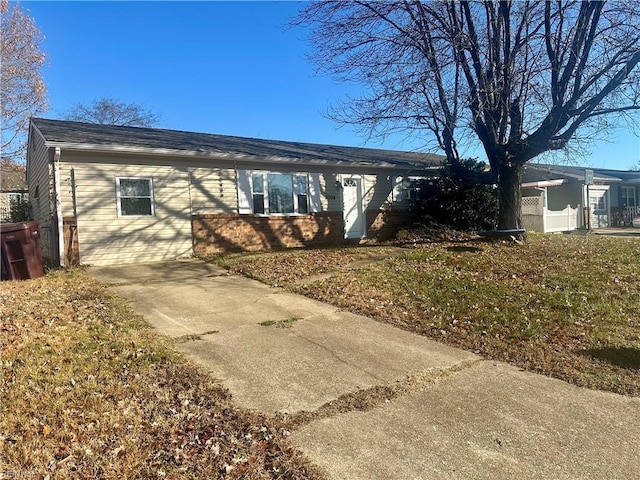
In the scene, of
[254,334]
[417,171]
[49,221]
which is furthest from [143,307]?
[417,171]

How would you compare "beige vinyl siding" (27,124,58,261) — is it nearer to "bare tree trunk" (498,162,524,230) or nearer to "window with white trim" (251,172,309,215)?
"window with white trim" (251,172,309,215)

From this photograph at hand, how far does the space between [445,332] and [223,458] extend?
148 inches

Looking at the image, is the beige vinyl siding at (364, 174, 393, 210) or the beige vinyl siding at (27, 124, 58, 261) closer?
the beige vinyl siding at (27, 124, 58, 261)

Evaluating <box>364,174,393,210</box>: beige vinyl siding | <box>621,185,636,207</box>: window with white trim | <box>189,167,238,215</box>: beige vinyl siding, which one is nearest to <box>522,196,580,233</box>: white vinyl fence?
<box>364,174,393,210</box>: beige vinyl siding

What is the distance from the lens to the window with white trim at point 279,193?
13266mm

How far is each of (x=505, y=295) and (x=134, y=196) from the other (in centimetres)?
900

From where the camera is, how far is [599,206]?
25.7 m

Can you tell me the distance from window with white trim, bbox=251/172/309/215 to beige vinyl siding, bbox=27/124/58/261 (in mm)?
5190

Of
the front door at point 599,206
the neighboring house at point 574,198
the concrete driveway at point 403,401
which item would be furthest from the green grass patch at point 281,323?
the front door at point 599,206

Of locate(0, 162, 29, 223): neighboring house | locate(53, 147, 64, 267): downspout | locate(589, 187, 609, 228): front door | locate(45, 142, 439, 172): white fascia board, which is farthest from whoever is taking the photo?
locate(0, 162, 29, 223): neighboring house

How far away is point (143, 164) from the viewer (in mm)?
11336

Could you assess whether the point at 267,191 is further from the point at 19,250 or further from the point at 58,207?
the point at 19,250

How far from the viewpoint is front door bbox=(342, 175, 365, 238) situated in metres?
15.2

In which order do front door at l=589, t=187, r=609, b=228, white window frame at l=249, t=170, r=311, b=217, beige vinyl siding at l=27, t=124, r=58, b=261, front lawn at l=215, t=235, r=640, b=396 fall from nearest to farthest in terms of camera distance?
front lawn at l=215, t=235, r=640, b=396, beige vinyl siding at l=27, t=124, r=58, b=261, white window frame at l=249, t=170, r=311, b=217, front door at l=589, t=187, r=609, b=228
